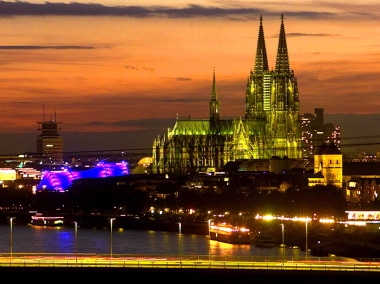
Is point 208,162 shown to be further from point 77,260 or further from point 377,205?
point 77,260

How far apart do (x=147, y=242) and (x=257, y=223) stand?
1847cm

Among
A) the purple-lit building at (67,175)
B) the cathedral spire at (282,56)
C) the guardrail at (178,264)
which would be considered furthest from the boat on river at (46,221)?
the guardrail at (178,264)

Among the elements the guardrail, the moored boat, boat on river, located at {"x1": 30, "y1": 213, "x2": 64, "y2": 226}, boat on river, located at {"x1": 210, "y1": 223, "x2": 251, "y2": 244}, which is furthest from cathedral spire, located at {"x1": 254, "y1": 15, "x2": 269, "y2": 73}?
the guardrail

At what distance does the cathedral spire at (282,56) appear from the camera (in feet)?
490

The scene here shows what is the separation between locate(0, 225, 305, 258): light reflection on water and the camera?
75.1m

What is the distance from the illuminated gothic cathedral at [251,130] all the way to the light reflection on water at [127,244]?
49804 millimetres

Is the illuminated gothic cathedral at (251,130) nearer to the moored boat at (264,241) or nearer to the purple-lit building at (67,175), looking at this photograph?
the purple-lit building at (67,175)

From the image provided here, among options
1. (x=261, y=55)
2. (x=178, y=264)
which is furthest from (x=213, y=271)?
(x=261, y=55)

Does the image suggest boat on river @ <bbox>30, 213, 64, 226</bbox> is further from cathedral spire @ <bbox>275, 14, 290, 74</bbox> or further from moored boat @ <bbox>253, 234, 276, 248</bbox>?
cathedral spire @ <bbox>275, 14, 290, 74</bbox>

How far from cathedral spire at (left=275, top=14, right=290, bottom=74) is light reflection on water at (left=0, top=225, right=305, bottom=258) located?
156 ft

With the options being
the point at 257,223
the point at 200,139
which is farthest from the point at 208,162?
the point at 257,223

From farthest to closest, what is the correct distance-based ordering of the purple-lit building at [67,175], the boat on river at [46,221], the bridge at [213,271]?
1. the purple-lit building at [67,175]
2. the boat on river at [46,221]
3. the bridge at [213,271]

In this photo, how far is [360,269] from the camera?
168 feet

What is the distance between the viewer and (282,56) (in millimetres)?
151500
